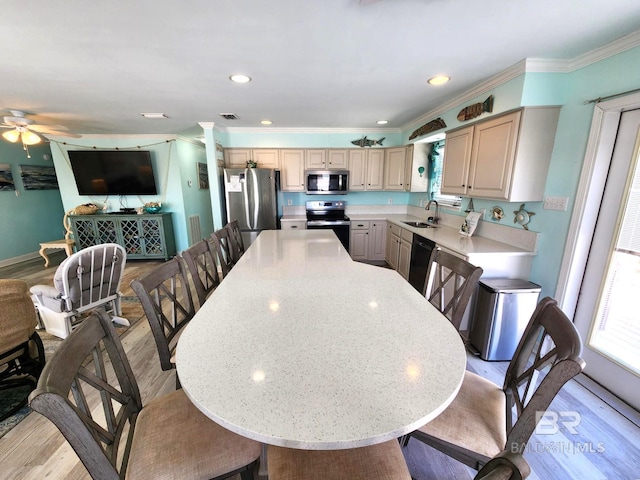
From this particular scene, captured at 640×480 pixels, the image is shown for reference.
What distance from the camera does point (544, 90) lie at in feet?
6.55

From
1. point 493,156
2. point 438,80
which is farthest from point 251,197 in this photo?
point 493,156

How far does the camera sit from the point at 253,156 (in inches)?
168

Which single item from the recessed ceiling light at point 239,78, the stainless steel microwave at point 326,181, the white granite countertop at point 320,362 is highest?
the recessed ceiling light at point 239,78

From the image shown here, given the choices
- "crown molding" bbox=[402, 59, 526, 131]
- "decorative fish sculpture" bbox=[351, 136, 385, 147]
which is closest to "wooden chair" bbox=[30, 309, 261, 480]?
"crown molding" bbox=[402, 59, 526, 131]

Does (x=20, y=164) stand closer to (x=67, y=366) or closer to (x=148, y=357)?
(x=148, y=357)

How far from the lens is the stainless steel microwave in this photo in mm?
4238

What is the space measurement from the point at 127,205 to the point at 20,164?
209cm

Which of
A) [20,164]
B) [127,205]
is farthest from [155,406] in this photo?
[20,164]

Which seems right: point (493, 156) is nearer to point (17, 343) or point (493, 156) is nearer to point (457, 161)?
point (457, 161)

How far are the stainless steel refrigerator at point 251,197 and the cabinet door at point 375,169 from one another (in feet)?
5.17

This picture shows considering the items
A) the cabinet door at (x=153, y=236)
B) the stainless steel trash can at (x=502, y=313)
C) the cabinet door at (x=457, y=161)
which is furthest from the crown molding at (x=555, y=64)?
the cabinet door at (x=153, y=236)

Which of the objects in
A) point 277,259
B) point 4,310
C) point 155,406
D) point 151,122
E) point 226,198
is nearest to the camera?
point 155,406

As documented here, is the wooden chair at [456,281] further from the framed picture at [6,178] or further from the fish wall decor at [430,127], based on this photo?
the framed picture at [6,178]

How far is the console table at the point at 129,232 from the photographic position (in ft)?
15.4
